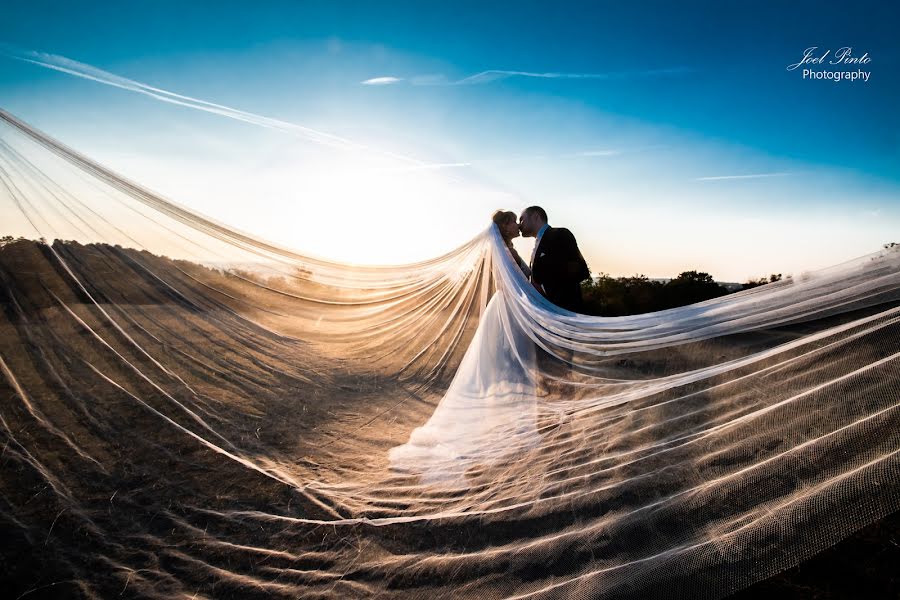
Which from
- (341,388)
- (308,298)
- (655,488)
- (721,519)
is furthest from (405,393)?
(721,519)

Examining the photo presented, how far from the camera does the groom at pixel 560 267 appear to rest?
359cm

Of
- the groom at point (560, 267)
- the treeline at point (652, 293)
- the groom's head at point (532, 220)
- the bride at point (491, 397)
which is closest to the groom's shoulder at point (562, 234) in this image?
the groom at point (560, 267)

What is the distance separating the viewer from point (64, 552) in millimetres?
1923

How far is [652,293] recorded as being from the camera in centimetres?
683

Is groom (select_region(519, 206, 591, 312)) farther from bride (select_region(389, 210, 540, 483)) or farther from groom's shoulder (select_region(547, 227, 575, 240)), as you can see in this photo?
bride (select_region(389, 210, 540, 483))

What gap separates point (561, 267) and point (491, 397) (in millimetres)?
1368

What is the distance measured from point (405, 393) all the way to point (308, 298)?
1.48 m

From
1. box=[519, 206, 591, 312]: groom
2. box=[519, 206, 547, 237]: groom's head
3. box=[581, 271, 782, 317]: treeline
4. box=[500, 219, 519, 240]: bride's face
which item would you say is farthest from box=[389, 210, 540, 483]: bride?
box=[581, 271, 782, 317]: treeline

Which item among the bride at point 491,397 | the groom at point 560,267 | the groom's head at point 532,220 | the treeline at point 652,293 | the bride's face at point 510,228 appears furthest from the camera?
the treeline at point 652,293

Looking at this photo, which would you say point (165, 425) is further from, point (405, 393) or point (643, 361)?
point (643, 361)

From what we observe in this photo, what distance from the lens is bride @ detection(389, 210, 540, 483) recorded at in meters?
2.74

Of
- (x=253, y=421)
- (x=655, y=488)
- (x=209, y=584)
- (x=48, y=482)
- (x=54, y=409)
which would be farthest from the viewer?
(x=253, y=421)

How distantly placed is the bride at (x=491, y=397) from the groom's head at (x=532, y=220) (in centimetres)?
14

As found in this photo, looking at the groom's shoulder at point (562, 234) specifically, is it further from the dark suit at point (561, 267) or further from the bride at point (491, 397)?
the bride at point (491, 397)
